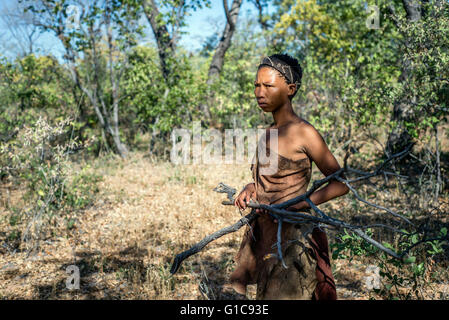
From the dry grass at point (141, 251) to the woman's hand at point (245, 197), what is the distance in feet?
5.99

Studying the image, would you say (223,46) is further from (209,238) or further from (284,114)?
(209,238)

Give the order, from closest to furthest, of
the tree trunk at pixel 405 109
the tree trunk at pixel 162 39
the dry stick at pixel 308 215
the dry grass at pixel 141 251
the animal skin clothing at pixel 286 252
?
the dry stick at pixel 308 215
the animal skin clothing at pixel 286 252
the dry grass at pixel 141 251
the tree trunk at pixel 405 109
the tree trunk at pixel 162 39

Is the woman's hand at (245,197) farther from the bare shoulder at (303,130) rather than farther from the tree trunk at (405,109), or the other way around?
the tree trunk at (405,109)

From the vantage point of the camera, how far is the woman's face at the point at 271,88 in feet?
5.72

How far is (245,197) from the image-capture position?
182cm

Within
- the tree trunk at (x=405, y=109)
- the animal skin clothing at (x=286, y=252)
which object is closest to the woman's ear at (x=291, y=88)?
the animal skin clothing at (x=286, y=252)

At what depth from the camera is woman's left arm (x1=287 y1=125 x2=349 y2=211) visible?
5.38ft

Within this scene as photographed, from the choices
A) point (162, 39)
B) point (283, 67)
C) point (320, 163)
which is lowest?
point (320, 163)

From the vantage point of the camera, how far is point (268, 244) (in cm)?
177

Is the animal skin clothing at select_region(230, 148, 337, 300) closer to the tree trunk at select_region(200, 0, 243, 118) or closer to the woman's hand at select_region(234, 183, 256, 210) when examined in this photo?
the woman's hand at select_region(234, 183, 256, 210)

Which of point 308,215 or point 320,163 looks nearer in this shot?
point 308,215

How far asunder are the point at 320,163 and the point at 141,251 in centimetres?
357

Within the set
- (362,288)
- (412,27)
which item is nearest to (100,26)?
(412,27)

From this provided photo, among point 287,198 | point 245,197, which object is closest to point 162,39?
point 245,197
